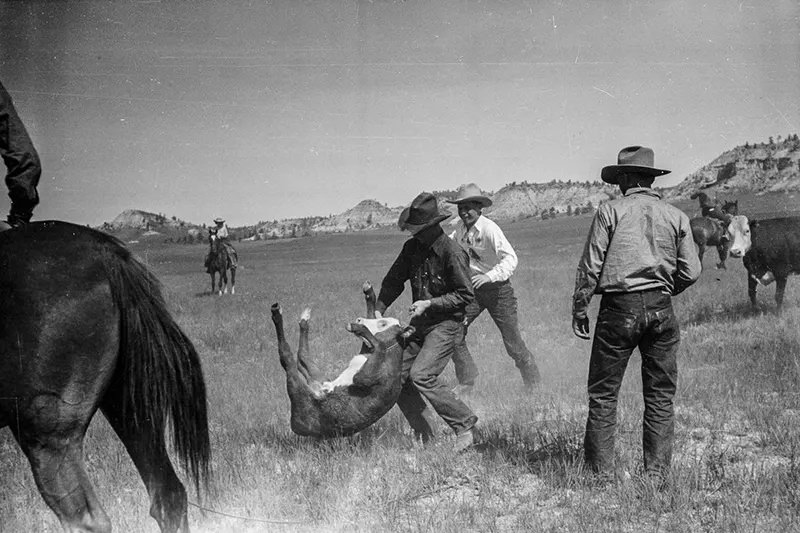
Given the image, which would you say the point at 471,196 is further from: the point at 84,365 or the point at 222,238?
the point at 222,238

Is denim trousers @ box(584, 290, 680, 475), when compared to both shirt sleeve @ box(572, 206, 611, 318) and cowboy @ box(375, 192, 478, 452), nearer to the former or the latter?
shirt sleeve @ box(572, 206, 611, 318)

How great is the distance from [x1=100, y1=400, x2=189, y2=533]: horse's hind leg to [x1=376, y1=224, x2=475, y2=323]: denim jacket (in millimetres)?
2550

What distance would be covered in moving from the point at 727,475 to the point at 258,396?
16.6 ft

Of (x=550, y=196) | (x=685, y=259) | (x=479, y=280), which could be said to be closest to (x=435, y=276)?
(x=479, y=280)

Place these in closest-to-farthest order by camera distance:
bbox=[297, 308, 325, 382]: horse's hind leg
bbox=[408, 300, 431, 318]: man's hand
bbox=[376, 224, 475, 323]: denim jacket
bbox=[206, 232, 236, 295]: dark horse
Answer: bbox=[408, 300, 431, 318]: man's hand < bbox=[297, 308, 325, 382]: horse's hind leg < bbox=[376, 224, 475, 323]: denim jacket < bbox=[206, 232, 236, 295]: dark horse

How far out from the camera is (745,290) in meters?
14.2

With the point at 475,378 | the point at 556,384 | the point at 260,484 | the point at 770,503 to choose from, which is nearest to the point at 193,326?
the point at 475,378

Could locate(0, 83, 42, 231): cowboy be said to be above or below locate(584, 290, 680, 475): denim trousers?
above

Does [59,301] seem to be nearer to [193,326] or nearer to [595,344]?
[595,344]

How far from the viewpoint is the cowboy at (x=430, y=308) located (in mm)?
5344

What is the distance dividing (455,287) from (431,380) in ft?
2.78

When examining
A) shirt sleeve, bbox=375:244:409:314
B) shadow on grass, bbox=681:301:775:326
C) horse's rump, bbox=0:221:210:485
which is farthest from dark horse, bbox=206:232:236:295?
horse's rump, bbox=0:221:210:485

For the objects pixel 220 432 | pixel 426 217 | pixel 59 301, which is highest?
pixel 426 217

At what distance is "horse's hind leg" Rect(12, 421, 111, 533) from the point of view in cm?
316
